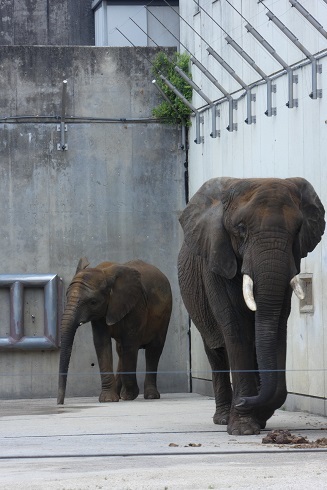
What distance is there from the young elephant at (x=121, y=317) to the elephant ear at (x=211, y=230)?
18.8ft

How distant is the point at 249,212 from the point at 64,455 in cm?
270

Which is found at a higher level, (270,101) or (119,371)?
(270,101)

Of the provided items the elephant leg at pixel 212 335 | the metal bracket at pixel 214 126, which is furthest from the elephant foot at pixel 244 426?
the metal bracket at pixel 214 126

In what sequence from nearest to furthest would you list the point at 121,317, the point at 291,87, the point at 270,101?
the point at 291,87, the point at 270,101, the point at 121,317

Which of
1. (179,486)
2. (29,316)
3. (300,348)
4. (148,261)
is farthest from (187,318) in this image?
(179,486)

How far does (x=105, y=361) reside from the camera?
19359 millimetres

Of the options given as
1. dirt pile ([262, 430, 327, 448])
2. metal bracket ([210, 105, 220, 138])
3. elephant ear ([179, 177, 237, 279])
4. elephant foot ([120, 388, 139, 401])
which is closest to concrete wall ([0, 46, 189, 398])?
elephant foot ([120, 388, 139, 401])

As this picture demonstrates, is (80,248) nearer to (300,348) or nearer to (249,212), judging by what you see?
(300,348)

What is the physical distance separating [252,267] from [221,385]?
2517 millimetres

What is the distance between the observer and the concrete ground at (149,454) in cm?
912

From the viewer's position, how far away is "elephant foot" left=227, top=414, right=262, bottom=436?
490 inches

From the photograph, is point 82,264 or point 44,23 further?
point 44,23

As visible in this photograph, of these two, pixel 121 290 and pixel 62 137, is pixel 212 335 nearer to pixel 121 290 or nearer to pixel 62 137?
pixel 121 290

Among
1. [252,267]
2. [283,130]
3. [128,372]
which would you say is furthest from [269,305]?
[128,372]
